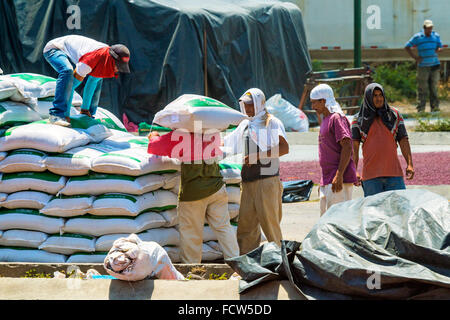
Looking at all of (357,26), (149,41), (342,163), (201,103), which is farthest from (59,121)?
(357,26)

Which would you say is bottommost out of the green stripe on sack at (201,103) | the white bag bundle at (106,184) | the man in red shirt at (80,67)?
the white bag bundle at (106,184)

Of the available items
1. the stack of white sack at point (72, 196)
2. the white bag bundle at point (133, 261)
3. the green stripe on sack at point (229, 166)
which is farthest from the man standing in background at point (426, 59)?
the white bag bundle at point (133, 261)

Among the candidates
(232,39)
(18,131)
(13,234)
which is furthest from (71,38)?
(232,39)

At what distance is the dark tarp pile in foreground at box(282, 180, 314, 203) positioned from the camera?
10.0 meters

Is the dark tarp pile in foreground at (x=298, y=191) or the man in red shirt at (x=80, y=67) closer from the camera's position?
the man in red shirt at (x=80, y=67)

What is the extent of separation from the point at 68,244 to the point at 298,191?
14.3 ft

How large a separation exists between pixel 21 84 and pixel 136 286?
142 inches

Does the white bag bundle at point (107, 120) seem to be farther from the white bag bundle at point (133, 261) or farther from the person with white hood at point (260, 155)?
the white bag bundle at point (133, 261)

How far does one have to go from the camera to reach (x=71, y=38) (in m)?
7.65

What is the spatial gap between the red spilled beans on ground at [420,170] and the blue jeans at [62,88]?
4599 mm

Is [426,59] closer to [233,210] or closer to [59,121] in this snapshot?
[233,210]

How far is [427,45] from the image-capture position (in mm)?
19000

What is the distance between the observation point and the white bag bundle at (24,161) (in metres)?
6.60
